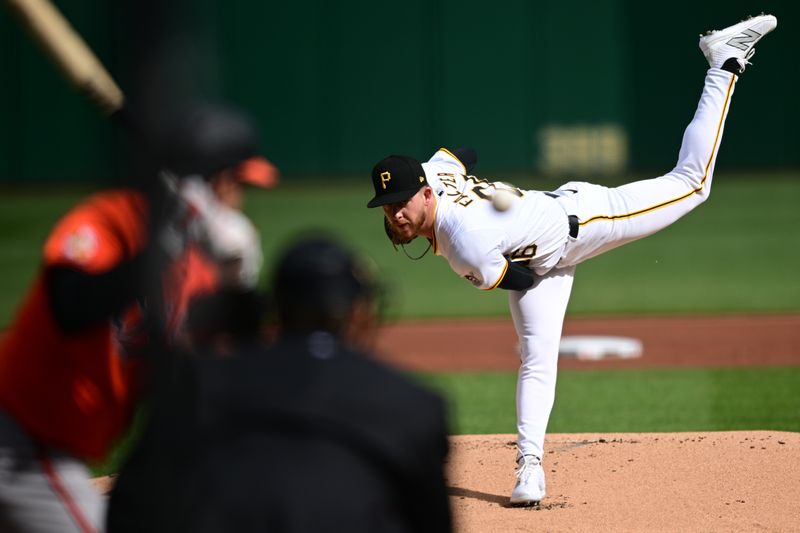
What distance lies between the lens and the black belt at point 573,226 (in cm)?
520

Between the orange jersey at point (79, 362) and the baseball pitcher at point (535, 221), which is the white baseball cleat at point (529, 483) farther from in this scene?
the orange jersey at point (79, 362)

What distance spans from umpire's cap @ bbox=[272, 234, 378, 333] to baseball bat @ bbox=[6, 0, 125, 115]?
49 centimetres

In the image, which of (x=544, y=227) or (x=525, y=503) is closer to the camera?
(x=525, y=503)

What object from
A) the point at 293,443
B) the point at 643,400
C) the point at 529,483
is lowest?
the point at 643,400

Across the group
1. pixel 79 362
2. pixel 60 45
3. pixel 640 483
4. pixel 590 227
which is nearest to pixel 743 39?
pixel 590 227

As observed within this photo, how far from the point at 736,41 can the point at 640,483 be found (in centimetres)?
225

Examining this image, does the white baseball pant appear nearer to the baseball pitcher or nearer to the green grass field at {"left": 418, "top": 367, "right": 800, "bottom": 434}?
the baseball pitcher

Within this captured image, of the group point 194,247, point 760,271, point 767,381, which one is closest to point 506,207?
point 194,247

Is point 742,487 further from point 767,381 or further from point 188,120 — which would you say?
point 188,120

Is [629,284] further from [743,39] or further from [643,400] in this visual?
[743,39]

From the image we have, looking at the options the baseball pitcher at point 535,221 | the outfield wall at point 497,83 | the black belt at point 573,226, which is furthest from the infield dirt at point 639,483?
the outfield wall at point 497,83

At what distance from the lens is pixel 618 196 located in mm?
5500

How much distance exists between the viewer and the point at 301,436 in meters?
1.75

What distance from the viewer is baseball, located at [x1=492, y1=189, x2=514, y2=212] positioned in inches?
195
